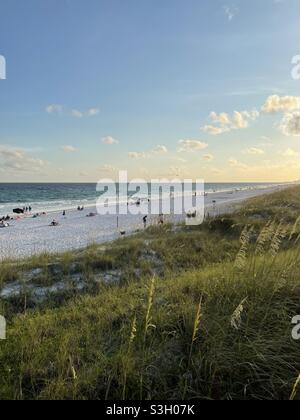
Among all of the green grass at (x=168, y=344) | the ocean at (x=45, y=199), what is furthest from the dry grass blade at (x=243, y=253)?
the ocean at (x=45, y=199)

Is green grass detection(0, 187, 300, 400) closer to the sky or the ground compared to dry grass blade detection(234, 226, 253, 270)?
closer to the ground

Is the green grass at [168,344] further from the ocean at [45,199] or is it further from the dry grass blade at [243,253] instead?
the ocean at [45,199]

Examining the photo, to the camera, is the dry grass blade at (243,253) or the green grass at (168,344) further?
the dry grass blade at (243,253)

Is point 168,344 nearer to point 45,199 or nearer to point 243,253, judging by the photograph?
point 243,253

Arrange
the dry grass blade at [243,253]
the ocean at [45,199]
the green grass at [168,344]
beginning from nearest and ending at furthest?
the green grass at [168,344], the dry grass blade at [243,253], the ocean at [45,199]

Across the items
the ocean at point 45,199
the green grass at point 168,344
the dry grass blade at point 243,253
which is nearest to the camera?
the green grass at point 168,344

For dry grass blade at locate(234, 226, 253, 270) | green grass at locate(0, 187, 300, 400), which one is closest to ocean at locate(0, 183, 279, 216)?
green grass at locate(0, 187, 300, 400)

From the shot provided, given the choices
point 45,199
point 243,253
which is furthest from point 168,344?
point 45,199

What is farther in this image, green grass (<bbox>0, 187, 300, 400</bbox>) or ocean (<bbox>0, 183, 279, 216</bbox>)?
ocean (<bbox>0, 183, 279, 216</bbox>)

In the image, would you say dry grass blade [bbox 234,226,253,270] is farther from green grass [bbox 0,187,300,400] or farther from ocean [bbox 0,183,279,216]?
ocean [bbox 0,183,279,216]

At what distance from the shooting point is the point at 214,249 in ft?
31.4

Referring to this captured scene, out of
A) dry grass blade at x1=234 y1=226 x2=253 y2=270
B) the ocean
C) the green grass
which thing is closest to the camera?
the green grass

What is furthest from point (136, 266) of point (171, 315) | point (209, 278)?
point (171, 315)

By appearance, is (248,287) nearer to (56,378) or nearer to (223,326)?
(223,326)
